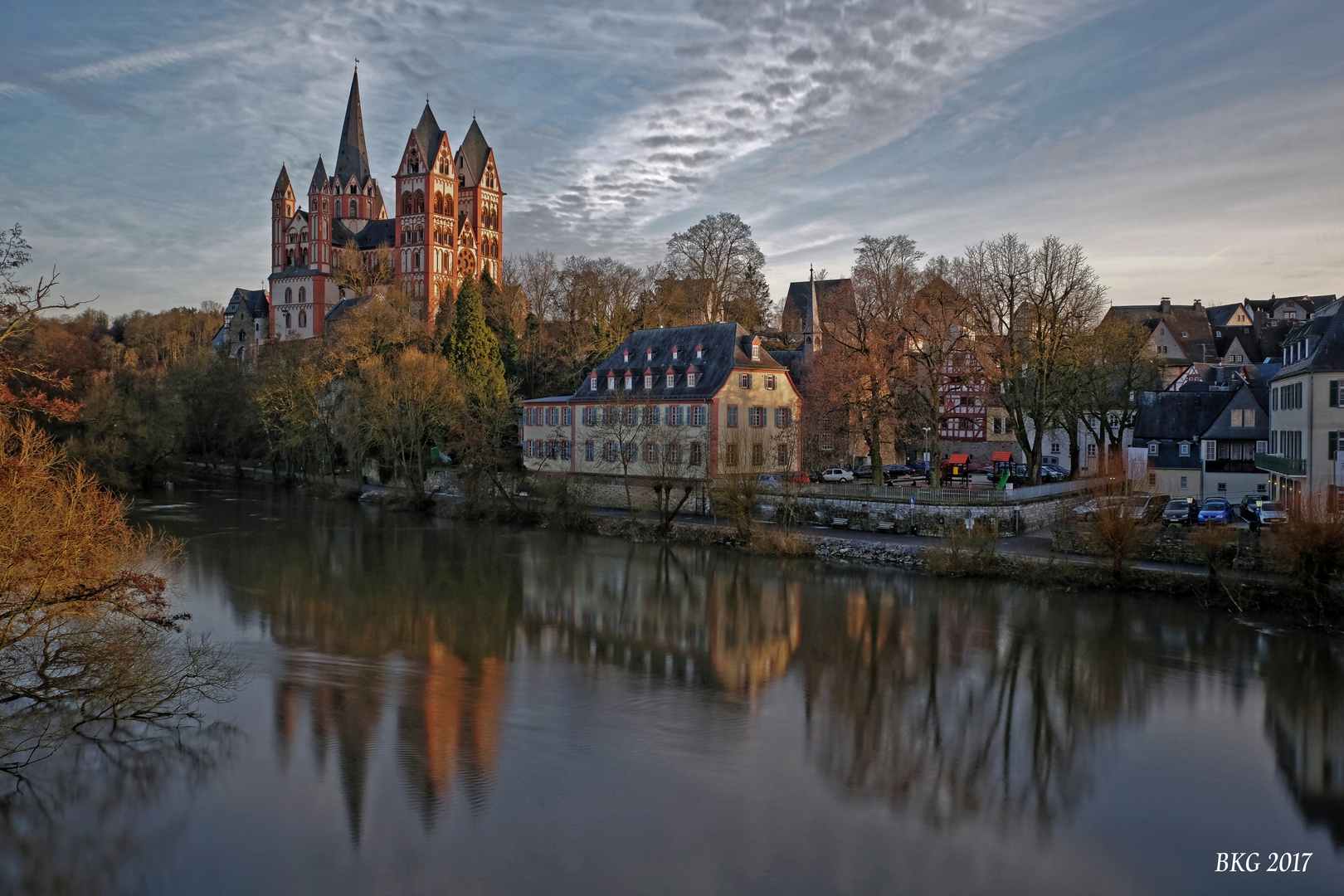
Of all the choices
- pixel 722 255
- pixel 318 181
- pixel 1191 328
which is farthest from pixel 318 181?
pixel 1191 328

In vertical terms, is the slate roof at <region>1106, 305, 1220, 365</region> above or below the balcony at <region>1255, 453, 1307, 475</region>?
above

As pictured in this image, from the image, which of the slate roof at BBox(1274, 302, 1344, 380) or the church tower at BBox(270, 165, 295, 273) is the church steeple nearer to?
the slate roof at BBox(1274, 302, 1344, 380)

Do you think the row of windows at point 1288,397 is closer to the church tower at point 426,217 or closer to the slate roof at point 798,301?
the slate roof at point 798,301

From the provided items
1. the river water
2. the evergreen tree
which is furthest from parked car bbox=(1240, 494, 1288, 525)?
the evergreen tree

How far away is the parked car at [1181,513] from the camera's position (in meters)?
25.8

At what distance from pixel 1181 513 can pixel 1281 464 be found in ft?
10.6

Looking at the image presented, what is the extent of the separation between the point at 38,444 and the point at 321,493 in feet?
99.6

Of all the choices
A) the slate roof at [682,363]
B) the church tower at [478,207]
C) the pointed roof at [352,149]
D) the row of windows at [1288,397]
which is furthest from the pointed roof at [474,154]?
the row of windows at [1288,397]

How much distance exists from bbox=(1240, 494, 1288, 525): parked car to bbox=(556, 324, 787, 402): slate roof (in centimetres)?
1584

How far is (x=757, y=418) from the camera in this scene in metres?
34.3

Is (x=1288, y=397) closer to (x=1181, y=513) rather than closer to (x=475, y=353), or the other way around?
(x=1181, y=513)

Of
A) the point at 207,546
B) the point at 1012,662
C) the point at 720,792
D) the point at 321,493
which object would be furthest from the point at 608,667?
the point at 321,493

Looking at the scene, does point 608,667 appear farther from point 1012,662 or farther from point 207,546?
point 207,546

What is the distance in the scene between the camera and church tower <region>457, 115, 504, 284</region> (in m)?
73.8
